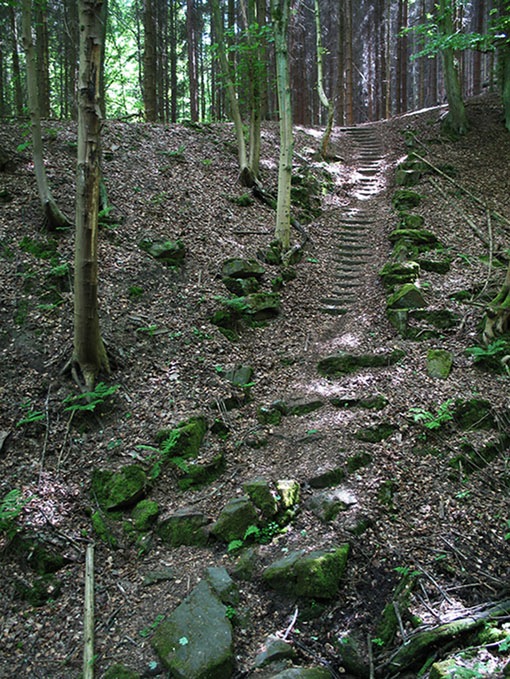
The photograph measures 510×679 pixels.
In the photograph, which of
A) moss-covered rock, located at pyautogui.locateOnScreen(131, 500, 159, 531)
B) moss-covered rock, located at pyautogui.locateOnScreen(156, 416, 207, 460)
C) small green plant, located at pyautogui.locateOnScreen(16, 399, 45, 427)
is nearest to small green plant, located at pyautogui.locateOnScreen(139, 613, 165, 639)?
moss-covered rock, located at pyautogui.locateOnScreen(131, 500, 159, 531)

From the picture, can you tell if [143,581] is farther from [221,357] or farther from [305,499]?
[221,357]

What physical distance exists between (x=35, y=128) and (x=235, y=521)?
266 inches

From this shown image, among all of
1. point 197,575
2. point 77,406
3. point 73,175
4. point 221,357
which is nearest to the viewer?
point 197,575

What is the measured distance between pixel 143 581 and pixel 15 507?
1.41 metres

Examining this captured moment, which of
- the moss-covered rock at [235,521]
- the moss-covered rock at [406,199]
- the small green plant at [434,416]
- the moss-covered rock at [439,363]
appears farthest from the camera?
the moss-covered rock at [406,199]

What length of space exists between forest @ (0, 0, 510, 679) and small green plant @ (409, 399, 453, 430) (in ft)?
0.11

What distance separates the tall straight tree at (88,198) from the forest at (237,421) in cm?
3

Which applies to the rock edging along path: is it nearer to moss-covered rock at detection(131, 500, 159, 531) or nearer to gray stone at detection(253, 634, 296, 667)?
moss-covered rock at detection(131, 500, 159, 531)

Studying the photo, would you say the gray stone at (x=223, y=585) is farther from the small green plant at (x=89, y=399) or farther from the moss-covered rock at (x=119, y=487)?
the small green plant at (x=89, y=399)

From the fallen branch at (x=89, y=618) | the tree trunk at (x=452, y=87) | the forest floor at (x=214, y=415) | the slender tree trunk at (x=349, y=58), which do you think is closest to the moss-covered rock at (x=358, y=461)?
the forest floor at (x=214, y=415)

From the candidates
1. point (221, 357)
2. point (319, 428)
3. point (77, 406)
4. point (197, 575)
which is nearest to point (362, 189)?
point (221, 357)

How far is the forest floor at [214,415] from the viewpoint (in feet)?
11.6

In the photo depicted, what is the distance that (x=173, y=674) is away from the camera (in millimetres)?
3117

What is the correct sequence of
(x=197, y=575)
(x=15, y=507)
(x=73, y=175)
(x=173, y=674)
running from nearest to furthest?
(x=173, y=674)
(x=197, y=575)
(x=15, y=507)
(x=73, y=175)
